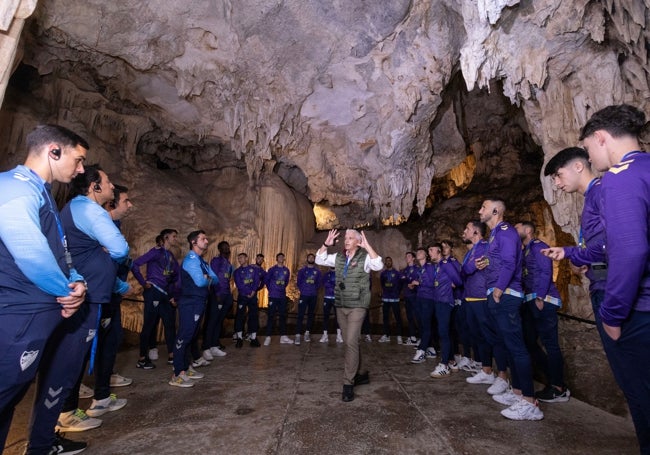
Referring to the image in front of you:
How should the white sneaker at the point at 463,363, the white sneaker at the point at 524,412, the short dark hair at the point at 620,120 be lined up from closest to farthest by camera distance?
1. the short dark hair at the point at 620,120
2. the white sneaker at the point at 524,412
3. the white sneaker at the point at 463,363

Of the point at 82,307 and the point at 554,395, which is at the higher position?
the point at 82,307

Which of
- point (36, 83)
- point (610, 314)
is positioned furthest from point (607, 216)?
point (36, 83)

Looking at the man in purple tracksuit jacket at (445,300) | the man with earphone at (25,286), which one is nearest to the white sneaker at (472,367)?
the man in purple tracksuit jacket at (445,300)

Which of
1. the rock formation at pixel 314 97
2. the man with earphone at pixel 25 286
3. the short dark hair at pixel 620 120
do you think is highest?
the rock formation at pixel 314 97

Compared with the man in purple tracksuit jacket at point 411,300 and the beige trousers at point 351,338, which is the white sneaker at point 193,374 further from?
the man in purple tracksuit jacket at point 411,300

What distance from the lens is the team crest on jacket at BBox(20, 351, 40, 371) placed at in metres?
1.64

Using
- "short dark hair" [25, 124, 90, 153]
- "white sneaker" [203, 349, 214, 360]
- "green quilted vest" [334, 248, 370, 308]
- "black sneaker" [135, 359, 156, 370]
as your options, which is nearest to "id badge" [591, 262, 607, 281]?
"green quilted vest" [334, 248, 370, 308]

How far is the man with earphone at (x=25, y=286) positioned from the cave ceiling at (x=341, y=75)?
10.0 feet

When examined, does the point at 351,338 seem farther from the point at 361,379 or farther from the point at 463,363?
the point at 463,363

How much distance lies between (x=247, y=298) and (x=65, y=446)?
4.60m

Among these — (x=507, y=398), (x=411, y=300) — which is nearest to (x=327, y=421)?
(x=507, y=398)

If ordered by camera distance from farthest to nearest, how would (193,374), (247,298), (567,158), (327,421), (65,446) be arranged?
(247,298), (193,374), (327,421), (567,158), (65,446)

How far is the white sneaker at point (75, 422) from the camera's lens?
2.77 metres

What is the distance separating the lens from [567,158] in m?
2.49
